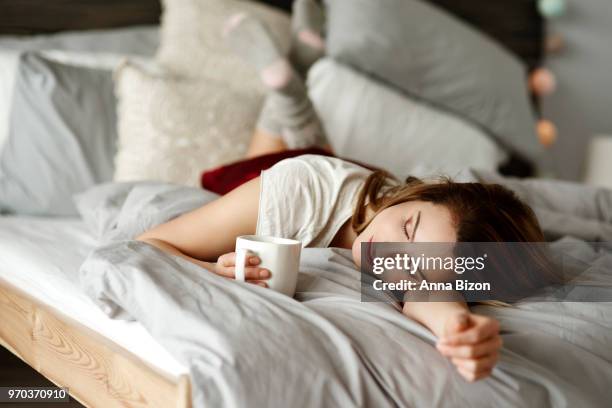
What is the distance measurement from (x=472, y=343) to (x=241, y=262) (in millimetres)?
356

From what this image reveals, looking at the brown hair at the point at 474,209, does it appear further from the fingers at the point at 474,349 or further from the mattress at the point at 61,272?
the mattress at the point at 61,272

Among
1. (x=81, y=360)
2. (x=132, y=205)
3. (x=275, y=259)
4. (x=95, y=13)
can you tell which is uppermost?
(x=95, y=13)

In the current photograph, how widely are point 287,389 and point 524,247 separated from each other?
51 centimetres

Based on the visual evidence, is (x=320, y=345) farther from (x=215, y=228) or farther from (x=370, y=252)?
(x=215, y=228)

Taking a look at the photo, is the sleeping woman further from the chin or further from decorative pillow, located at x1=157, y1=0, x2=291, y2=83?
decorative pillow, located at x1=157, y1=0, x2=291, y2=83

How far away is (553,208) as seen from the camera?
5.91 ft

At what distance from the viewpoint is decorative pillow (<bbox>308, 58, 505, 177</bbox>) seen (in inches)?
89.7

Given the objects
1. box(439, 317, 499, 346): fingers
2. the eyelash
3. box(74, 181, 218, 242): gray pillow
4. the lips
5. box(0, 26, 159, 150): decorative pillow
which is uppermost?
box(0, 26, 159, 150): decorative pillow

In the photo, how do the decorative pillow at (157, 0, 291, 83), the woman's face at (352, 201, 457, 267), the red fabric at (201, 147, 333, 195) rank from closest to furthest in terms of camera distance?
the woman's face at (352, 201, 457, 267) → the red fabric at (201, 147, 333, 195) → the decorative pillow at (157, 0, 291, 83)

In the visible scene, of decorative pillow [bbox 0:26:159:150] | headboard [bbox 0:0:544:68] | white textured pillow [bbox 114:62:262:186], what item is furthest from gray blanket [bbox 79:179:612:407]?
headboard [bbox 0:0:544:68]

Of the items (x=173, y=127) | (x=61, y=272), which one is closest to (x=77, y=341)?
(x=61, y=272)

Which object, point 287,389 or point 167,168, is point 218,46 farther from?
point 287,389

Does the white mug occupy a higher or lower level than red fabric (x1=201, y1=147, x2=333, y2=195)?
higher

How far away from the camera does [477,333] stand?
81 centimetres
